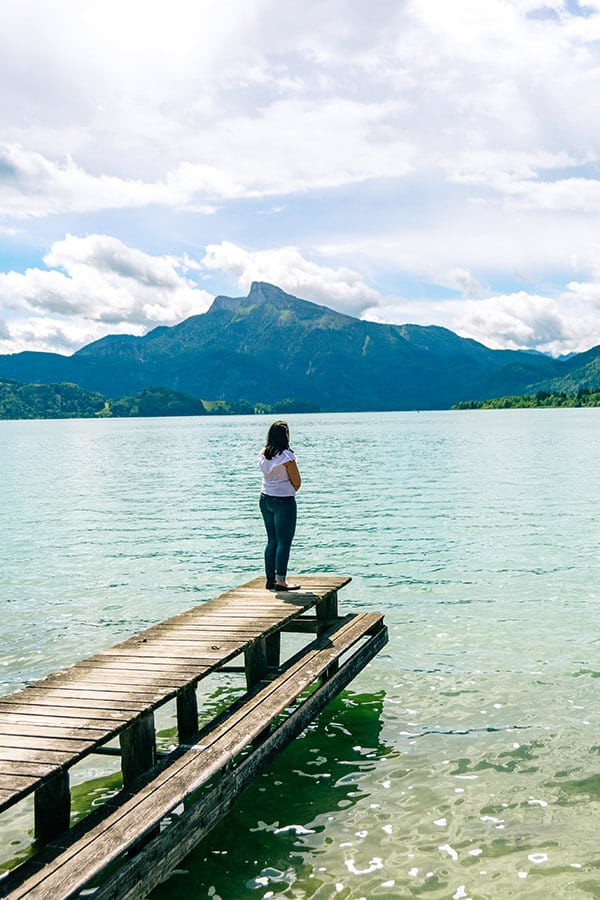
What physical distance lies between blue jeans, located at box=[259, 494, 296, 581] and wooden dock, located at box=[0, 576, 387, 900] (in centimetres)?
164

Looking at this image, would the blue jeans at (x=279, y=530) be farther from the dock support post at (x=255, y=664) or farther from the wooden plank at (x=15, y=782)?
the wooden plank at (x=15, y=782)

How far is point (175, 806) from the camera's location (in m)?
7.09

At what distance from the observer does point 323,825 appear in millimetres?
8688

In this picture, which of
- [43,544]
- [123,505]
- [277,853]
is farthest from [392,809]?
[123,505]

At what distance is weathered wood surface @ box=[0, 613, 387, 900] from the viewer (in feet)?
20.1

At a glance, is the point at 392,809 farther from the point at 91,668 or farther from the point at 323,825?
the point at 91,668

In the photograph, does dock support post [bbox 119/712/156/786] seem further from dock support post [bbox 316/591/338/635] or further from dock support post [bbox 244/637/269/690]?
dock support post [bbox 316/591/338/635]

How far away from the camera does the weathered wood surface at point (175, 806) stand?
6121mm

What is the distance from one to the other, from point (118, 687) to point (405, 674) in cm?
687

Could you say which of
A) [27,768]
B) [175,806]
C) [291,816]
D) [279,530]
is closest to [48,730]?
[27,768]

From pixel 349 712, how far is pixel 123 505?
35919 mm

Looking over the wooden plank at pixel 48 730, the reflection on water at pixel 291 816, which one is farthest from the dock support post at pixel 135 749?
the reflection on water at pixel 291 816

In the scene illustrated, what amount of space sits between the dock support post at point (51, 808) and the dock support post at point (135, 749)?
87 cm

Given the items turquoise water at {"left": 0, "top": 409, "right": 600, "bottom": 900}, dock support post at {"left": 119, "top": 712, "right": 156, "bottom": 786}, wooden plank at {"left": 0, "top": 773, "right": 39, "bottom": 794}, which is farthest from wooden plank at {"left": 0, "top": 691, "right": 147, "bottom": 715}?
turquoise water at {"left": 0, "top": 409, "right": 600, "bottom": 900}
